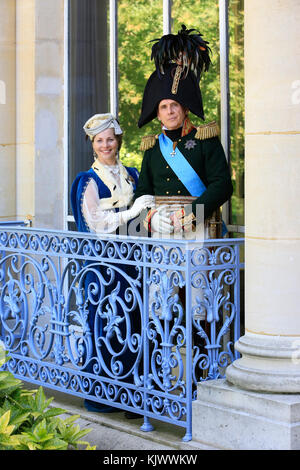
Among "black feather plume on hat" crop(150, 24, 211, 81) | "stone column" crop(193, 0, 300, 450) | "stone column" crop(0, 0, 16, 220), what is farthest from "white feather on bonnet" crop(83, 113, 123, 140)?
"stone column" crop(0, 0, 16, 220)

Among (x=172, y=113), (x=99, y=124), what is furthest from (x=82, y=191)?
(x=172, y=113)

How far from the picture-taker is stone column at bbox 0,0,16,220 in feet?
28.9

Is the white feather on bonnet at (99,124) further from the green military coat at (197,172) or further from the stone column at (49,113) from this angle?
the stone column at (49,113)

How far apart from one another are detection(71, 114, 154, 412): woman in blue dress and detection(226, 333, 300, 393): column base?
124cm

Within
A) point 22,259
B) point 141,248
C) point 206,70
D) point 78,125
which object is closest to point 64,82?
point 78,125

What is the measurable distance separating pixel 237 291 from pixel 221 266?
0.25 metres

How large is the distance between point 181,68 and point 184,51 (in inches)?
4.4

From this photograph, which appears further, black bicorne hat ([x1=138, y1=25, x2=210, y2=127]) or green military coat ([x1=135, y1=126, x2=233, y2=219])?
black bicorne hat ([x1=138, y1=25, x2=210, y2=127])

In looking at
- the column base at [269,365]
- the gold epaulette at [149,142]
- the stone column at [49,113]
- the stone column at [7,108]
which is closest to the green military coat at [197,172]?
the gold epaulette at [149,142]

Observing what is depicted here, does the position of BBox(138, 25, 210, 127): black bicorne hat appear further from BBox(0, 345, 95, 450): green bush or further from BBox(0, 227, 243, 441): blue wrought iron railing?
BBox(0, 345, 95, 450): green bush

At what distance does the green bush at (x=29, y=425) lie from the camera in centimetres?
446

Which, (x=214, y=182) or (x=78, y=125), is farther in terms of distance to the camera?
(x=78, y=125)

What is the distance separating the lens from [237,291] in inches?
225

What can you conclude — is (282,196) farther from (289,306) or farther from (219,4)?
(219,4)
